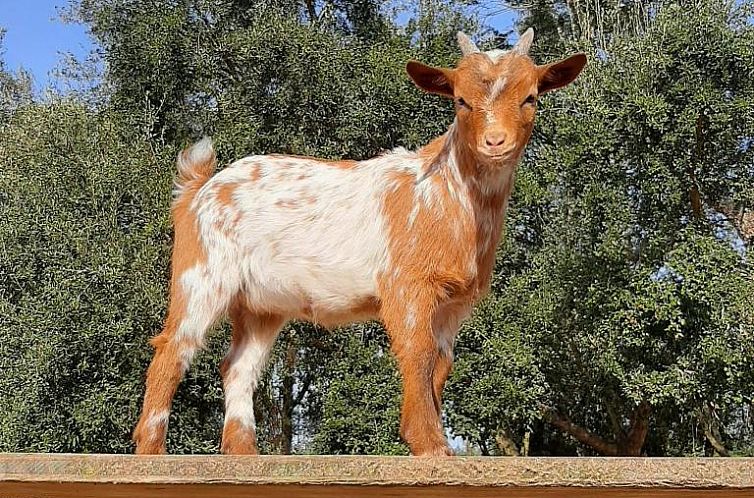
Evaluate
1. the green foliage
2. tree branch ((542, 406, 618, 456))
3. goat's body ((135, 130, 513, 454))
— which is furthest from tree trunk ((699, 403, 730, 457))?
goat's body ((135, 130, 513, 454))

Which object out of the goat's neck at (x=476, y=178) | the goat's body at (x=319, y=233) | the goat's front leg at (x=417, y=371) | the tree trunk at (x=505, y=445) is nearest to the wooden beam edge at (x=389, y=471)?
the goat's front leg at (x=417, y=371)

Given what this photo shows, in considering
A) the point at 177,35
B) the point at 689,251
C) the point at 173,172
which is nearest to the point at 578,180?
the point at 689,251

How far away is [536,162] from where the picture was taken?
8.43m

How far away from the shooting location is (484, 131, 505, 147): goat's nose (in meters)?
2.67

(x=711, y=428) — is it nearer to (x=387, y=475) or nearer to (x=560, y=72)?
(x=560, y=72)

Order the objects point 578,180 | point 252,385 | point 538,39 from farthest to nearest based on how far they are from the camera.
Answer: point 538,39, point 578,180, point 252,385

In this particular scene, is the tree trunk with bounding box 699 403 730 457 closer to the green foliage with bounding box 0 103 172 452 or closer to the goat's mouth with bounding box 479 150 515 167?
the green foliage with bounding box 0 103 172 452

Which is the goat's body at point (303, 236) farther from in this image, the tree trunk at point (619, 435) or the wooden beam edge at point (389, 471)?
the tree trunk at point (619, 435)

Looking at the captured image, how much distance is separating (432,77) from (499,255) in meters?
5.53

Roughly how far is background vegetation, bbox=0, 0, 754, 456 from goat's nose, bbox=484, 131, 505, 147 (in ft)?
16.4

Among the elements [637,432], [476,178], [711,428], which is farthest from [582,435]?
[476,178]

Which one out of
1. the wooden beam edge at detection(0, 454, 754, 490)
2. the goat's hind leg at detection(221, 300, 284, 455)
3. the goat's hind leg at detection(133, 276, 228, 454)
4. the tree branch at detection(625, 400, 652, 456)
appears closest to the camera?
the wooden beam edge at detection(0, 454, 754, 490)

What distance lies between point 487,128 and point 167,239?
5.86 m

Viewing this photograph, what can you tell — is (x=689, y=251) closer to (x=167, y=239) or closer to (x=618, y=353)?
(x=618, y=353)
